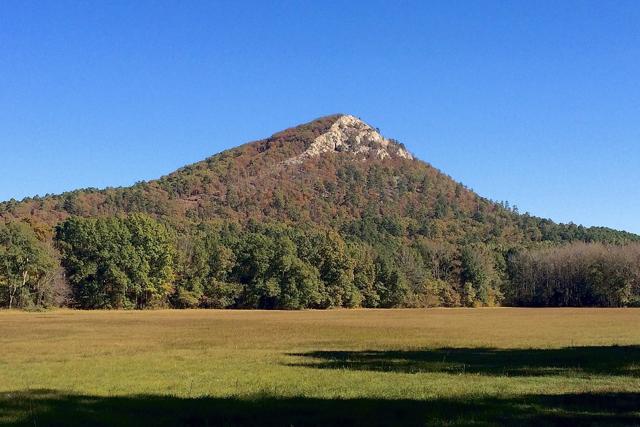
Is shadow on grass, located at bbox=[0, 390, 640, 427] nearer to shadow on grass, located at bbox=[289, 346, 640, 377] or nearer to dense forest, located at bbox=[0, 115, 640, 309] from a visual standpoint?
shadow on grass, located at bbox=[289, 346, 640, 377]

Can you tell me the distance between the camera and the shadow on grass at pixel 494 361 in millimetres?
24516

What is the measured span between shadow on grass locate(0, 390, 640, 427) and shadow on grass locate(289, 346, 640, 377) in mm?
6567

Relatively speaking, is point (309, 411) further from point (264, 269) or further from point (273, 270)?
point (273, 270)

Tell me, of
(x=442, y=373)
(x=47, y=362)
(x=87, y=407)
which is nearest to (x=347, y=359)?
(x=442, y=373)

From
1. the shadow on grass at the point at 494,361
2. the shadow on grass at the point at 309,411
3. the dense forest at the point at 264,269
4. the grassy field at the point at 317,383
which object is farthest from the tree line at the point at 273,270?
the shadow on grass at the point at 309,411

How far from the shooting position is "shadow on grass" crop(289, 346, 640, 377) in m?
24.5

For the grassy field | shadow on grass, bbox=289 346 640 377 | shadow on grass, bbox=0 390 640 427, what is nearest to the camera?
shadow on grass, bbox=0 390 640 427

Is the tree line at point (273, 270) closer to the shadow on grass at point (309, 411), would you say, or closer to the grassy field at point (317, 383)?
the grassy field at point (317, 383)

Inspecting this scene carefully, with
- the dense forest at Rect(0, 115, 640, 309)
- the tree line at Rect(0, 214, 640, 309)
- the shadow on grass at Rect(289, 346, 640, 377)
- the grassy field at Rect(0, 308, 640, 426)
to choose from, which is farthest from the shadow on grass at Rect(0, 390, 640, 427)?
the dense forest at Rect(0, 115, 640, 309)

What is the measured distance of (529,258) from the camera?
160 metres

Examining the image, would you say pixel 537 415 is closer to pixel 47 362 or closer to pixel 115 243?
pixel 47 362

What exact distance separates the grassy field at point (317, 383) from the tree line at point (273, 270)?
70.4 metres

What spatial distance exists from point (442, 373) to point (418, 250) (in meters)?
141

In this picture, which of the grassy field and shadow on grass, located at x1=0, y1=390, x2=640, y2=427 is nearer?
shadow on grass, located at x1=0, y1=390, x2=640, y2=427
